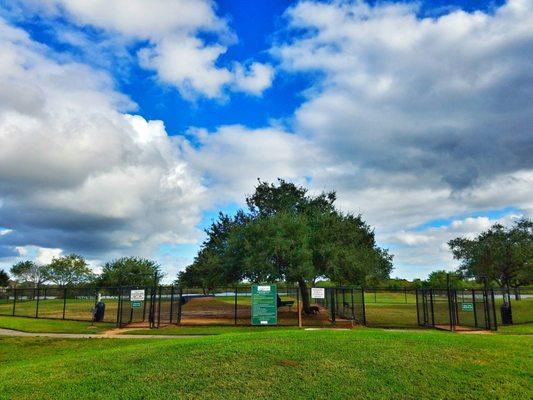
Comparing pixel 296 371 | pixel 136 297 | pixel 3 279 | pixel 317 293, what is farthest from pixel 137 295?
pixel 3 279

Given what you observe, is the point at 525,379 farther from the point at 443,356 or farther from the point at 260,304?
the point at 260,304

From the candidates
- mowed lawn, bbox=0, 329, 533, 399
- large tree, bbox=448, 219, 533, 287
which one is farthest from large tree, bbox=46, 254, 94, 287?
mowed lawn, bbox=0, 329, 533, 399

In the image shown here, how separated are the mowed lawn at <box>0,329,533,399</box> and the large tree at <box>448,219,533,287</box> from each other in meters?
47.4

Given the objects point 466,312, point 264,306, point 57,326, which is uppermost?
point 264,306

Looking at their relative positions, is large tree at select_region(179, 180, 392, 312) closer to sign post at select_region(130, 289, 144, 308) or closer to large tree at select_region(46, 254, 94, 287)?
sign post at select_region(130, 289, 144, 308)

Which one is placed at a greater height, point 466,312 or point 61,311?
point 466,312

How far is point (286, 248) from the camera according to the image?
2828 centimetres

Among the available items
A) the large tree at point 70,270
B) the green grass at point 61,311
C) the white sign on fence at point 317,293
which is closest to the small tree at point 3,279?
the large tree at point 70,270

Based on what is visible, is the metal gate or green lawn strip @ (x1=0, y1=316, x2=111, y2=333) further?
green lawn strip @ (x1=0, y1=316, x2=111, y2=333)

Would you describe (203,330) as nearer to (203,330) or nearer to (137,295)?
(203,330)

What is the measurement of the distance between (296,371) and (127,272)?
63.9m

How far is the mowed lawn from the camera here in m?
8.12

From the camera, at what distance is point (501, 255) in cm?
5444

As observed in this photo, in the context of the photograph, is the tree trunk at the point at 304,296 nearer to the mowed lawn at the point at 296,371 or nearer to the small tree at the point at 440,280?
the mowed lawn at the point at 296,371
